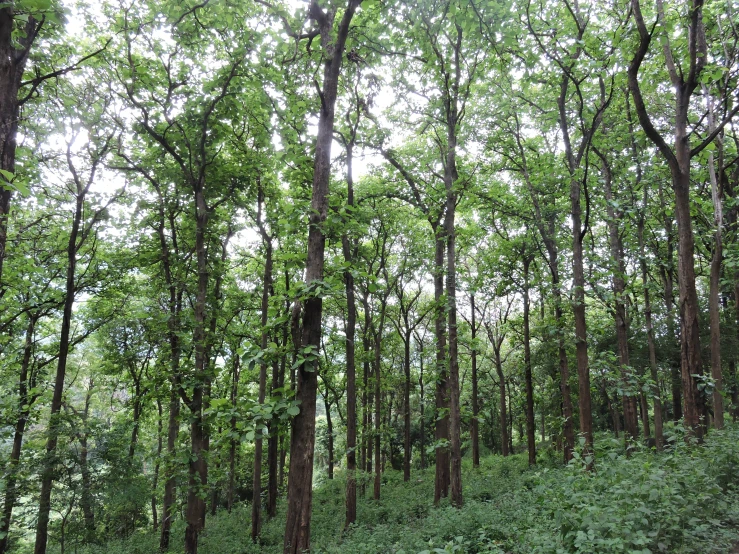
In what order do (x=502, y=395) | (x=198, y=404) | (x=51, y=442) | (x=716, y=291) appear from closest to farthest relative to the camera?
(x=716, y=291)
(x=198, y=404)
(x=51, y=442)
(x=502, y=395)

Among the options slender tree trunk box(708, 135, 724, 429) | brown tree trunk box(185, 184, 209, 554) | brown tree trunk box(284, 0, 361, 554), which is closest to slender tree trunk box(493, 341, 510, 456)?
slender tree trunk box(708, 135, 724, 429)

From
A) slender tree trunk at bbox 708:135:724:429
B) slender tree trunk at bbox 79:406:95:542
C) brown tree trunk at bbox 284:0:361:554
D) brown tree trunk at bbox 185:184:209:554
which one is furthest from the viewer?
slender tree trunk at bbox 79:406:95:542

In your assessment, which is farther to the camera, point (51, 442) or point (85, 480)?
point (85, 480)

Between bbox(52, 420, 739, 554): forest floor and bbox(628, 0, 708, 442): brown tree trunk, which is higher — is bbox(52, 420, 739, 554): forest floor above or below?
below

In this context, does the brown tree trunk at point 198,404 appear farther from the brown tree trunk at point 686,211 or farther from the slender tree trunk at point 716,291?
the slender tree trunk at point 716,291

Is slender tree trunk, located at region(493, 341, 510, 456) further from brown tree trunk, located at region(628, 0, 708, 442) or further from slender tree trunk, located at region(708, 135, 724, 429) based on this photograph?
brown tree trunk, located at region(628, 0, 708, 442)

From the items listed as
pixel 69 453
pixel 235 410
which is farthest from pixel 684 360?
pixel 69 453

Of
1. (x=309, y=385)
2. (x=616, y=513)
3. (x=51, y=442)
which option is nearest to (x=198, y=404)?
(x=51, y=442)

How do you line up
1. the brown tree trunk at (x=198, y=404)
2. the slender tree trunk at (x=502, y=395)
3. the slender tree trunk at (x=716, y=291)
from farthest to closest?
the slender tree trunk at (x=502, y=395)
the brown tree trunk at (x=198, y=404)
the slender tree trunk at (x=716, y=291)

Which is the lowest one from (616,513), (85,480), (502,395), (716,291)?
(85,480)

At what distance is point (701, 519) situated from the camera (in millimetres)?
4668

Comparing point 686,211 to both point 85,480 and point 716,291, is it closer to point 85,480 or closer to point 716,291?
point 716,291

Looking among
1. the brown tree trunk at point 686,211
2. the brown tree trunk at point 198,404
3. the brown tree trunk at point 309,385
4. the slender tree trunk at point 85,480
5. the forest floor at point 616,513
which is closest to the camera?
the forest floor at point 616,513

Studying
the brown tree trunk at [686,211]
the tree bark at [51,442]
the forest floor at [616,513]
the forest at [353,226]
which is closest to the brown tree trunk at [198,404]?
the forest at [353,226]
